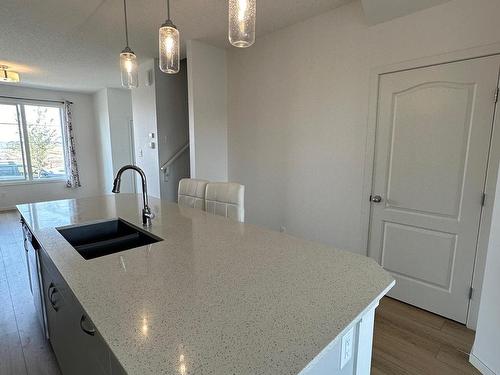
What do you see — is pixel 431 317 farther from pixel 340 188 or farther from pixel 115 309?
pixel 115 309

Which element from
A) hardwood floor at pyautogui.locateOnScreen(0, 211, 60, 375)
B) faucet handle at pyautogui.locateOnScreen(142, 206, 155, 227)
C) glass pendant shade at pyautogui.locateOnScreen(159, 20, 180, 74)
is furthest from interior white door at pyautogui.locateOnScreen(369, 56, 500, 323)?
hardwood floor at pyautogui.locateOnScreen(0, 211, 60, 375)

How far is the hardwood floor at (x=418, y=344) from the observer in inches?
67.1

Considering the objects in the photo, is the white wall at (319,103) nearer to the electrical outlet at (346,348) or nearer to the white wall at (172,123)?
the white wall at (172,123)

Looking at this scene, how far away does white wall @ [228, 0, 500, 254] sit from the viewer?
2107 millimetres

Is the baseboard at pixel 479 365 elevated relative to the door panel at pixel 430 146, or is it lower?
lower

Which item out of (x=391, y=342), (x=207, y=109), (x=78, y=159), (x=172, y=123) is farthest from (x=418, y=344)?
(x=78, y=159)

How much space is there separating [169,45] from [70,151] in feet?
20.2

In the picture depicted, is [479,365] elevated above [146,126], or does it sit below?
below

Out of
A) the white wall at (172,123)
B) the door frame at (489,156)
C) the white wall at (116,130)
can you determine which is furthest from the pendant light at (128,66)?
the white wall at (116,130)

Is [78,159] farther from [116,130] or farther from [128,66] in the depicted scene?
[128,66]

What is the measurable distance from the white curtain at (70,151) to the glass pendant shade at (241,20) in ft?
21.9

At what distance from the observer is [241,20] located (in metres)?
1.28

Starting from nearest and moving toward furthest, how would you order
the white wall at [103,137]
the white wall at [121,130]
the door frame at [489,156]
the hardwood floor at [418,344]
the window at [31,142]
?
the hardwood floor at [418,344], the door frame at [489,156], the window at [31,142], the white wall at [121,130], the white wall at [103,137]

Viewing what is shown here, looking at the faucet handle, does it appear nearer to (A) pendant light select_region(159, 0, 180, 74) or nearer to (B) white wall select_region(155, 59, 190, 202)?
(A) pendant light select_region(159, 0, 180, 74)
